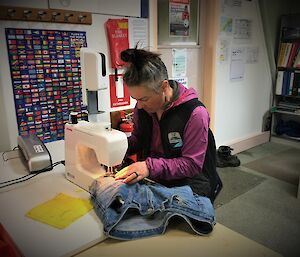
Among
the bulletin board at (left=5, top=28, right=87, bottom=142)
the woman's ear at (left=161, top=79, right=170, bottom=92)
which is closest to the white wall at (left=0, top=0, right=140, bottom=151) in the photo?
the bulletin board at (left=5, top=28, right=87, bottom=142)

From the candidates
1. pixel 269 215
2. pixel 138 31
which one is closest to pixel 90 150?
pixel 138 31

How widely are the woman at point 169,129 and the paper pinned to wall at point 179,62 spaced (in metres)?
1.44

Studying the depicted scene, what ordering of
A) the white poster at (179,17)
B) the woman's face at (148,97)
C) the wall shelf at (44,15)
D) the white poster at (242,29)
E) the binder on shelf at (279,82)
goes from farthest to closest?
the binder on shelf at (279,82) < the white poster at (242,29) < the white poster at (179,17) < the wall shelf at (44,15) < the woman's face at (148,97)

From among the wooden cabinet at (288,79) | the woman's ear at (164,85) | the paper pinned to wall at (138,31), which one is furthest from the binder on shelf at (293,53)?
the woman's ear at (164,85)

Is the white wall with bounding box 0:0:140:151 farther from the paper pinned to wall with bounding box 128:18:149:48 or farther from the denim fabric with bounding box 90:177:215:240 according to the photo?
the denim fabric with bounding box 90:177:215:240

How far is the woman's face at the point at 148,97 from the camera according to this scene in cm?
122

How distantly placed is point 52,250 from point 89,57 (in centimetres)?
88

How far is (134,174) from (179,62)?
1.94m

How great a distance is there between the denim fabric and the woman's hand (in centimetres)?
4

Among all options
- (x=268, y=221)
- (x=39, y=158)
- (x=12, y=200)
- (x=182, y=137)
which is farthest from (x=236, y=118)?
(x=12, y=200)

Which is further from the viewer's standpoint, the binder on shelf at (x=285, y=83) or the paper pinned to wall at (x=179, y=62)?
the binder on shelf at (x=285, y=83)

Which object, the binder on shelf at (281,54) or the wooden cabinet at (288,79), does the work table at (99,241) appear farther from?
the binder on shelf at (281,54)

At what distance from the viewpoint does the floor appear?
2002 mm

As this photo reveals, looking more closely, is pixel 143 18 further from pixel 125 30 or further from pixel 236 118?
pixel 236 118
